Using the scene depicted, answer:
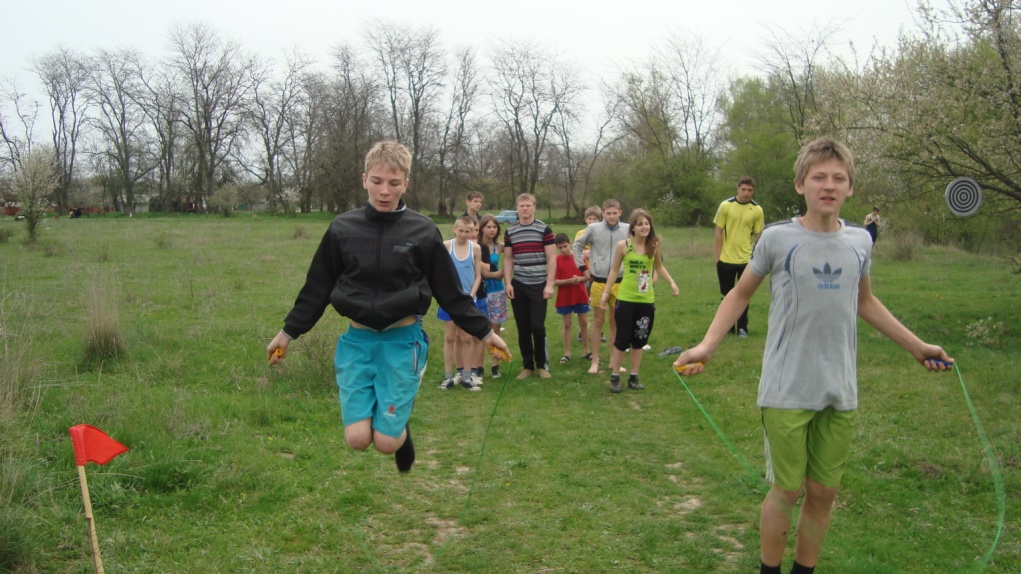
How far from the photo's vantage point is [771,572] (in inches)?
157

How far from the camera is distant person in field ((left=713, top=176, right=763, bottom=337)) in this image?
11625 mm

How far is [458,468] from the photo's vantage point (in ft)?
22.2

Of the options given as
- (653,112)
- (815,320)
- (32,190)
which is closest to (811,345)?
(815,320)

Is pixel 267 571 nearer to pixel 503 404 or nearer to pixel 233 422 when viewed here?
pixel 233 422

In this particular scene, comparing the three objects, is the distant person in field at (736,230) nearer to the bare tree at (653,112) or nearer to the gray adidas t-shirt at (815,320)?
the gray adidas t-shirt at (815,320)

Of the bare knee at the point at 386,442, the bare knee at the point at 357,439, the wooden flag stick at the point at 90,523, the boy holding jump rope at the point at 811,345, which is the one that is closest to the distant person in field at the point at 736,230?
the boy holding jump rope at the point at 811,345

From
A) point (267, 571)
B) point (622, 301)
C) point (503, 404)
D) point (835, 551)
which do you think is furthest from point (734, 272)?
point (267, 571)

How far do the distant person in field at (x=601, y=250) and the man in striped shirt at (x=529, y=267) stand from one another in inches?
31.2

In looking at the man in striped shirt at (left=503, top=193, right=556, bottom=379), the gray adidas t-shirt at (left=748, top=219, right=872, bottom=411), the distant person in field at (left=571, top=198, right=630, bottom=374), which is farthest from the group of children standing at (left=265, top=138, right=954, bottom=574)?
the distant person in field at (left=571, top=198, right=630, bottom=374)

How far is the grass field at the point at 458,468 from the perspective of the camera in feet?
15.6

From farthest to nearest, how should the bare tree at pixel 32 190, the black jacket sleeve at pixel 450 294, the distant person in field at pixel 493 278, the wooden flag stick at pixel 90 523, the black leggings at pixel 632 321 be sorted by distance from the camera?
the bare tree at pixel 32 190 → the distant person in field at pixel 493 278 → the black leggings at pixel 632 321 → the black jacket sleeve at pixel 450 294 → the wooden flag stick at pixel 90 523

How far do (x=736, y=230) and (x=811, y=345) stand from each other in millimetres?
8315

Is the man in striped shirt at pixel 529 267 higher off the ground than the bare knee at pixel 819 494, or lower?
higher

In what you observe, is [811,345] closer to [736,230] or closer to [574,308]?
[574,308]
